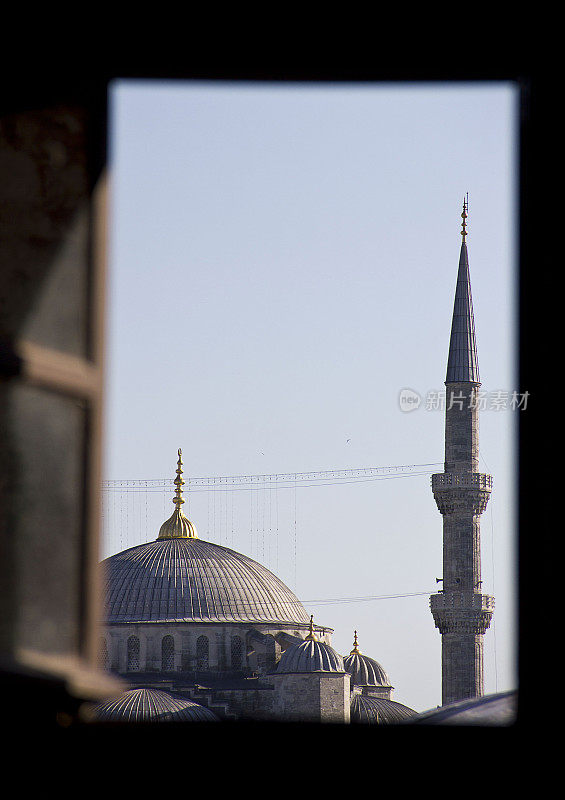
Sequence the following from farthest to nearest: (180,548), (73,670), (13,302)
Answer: (180,548)
(13,302)
(73,670)

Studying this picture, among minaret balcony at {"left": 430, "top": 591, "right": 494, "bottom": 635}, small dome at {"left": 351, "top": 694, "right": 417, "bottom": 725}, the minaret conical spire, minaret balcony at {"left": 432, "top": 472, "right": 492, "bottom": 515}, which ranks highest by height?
the minaret conical spire

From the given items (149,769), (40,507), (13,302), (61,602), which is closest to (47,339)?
(13,302)

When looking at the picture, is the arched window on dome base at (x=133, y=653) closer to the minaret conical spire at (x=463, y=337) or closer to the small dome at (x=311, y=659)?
the small dome at (x=311, y=659)

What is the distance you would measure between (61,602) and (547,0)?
1.20 metres

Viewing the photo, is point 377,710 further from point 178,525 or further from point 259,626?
point 178,525

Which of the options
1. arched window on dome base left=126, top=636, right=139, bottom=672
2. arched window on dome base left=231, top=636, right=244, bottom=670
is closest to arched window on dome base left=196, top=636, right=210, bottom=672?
arched window on dome base left=231, top=636, right=244, bottom=670

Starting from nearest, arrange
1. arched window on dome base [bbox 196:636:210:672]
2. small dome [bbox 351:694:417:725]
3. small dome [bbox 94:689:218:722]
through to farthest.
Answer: small dome [bbox 94:689:218:722]
small dome [bbox 351:694:417:725]
arched window on dome base [bbox 196:636:210:672]

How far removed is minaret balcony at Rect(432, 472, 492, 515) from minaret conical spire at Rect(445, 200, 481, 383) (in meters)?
2.72

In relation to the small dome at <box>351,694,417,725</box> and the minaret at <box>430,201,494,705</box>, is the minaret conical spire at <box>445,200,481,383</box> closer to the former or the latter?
the minaret at <box>430,201,494,705</box>

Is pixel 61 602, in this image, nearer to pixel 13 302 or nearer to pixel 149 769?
pixel 149 769

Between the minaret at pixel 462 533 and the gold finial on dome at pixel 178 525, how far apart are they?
48.0 ft

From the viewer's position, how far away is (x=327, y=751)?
2.06 meters

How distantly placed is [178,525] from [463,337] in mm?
15421

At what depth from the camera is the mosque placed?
28734 millimetres
